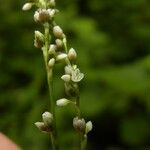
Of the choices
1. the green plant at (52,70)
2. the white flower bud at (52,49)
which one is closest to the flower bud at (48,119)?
the green plant at (52,70)

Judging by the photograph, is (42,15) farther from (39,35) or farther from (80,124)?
(80,124)

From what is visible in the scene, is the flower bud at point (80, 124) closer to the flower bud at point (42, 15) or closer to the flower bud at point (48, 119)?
the flower bud at point (48, 119)

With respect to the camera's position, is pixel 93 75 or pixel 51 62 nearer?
pixel 51 62

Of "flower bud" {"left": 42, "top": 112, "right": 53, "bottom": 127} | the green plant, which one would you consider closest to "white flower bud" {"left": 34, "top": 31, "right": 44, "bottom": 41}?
the green plant

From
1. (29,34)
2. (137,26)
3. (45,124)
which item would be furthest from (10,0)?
(45,124)

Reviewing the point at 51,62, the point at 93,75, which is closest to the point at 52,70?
the point at 51,62

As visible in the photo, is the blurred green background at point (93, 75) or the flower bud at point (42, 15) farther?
the blurred green background at point (93, 75)

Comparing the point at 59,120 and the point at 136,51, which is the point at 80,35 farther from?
the point at 59,120
